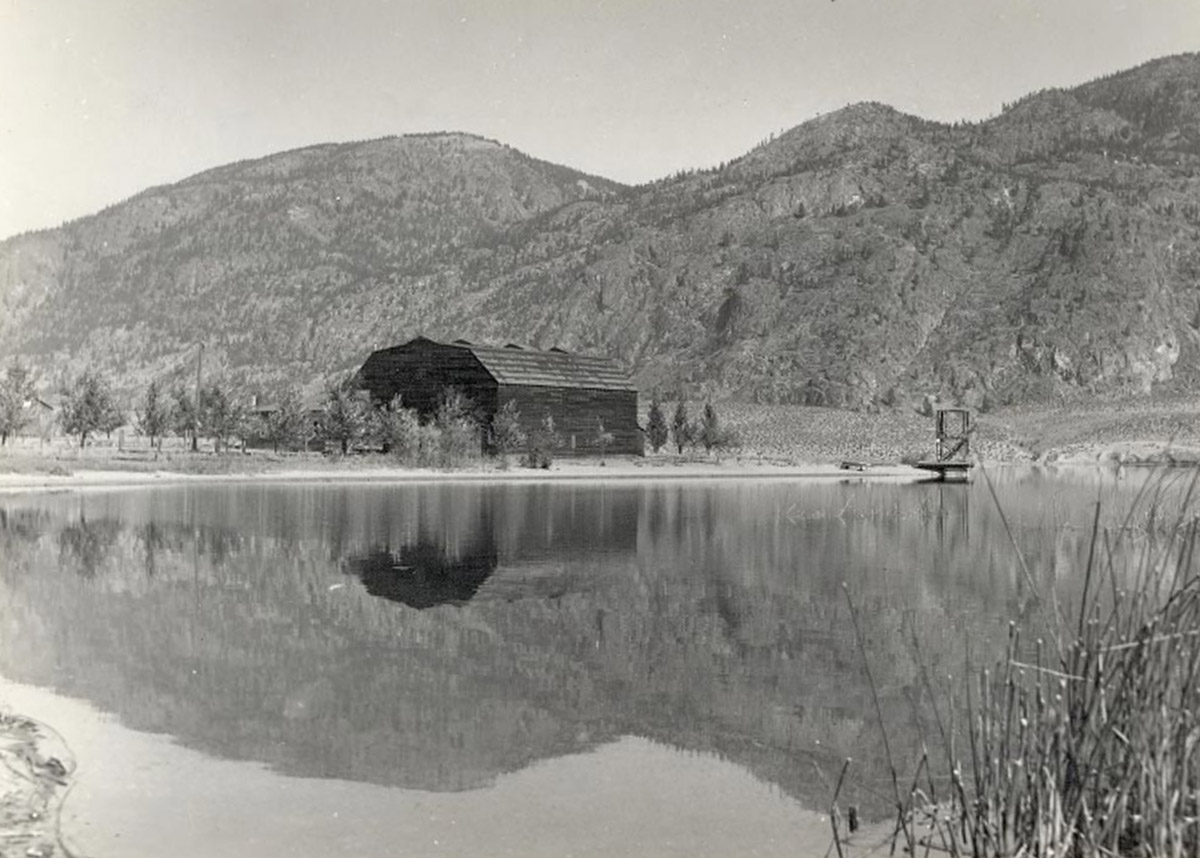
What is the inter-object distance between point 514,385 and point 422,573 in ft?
190

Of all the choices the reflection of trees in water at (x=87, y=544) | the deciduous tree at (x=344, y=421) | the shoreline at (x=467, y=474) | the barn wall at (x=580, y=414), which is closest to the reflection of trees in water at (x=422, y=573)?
the reflection of trees in water at (x=87, y=544)

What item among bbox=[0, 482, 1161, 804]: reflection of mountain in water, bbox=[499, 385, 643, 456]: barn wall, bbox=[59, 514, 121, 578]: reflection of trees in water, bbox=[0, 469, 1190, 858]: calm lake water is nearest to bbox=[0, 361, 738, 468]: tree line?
bbox=[499, 385, 643, 456]: barn wall

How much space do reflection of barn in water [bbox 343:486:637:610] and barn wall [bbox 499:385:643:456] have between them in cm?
3510

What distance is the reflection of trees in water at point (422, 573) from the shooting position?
19.8 m

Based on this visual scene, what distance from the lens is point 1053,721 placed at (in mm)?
7297

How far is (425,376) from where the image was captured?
3238 inches

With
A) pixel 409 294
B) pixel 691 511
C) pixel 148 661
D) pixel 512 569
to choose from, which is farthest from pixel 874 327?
pixel 148 661

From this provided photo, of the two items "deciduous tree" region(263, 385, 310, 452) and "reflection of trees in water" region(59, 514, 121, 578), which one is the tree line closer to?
"deciduous tree" region(263, 385, 310, 452)

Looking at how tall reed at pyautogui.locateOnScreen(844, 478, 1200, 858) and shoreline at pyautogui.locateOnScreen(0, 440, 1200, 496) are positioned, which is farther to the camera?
shoreline at pyautogui.locateOnScreen(0, 440, 1200, 496)

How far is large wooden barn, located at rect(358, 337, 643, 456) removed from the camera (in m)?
80.5

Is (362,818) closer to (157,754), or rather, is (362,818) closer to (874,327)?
(157,754)

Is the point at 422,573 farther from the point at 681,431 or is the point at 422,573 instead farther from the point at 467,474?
the point at 681,431

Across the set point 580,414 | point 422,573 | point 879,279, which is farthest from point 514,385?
point 879,279

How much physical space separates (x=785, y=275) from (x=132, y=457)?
3899 inches
